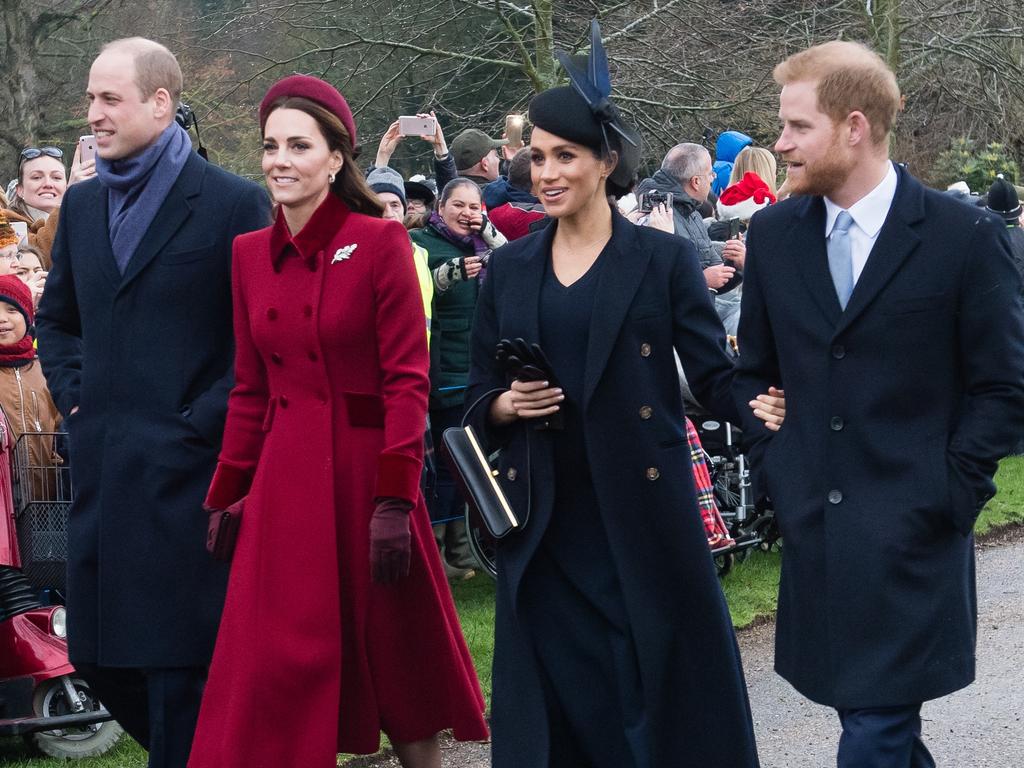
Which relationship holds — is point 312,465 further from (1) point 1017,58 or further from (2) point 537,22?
(1) point 1017,58

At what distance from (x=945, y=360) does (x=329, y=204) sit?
1.77 metres

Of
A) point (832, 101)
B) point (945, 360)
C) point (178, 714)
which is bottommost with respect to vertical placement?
point (178, 714)

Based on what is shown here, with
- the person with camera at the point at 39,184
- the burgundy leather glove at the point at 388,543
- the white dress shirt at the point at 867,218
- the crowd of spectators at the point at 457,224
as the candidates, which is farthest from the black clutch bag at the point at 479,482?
the person with camera at the point at 39,184

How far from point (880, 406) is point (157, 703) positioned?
218 cm

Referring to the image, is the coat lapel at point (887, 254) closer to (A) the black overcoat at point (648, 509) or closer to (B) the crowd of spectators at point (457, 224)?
(A) the black overcoat at point (648, 509)

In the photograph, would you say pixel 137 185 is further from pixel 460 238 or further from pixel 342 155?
pixel 460 238

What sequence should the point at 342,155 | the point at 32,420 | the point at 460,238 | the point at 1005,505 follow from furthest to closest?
the point at 1005,505
the point at 460,238
the point at 32,420
the point at 342,155

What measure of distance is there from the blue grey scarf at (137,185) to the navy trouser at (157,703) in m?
1.18

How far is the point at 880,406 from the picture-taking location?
4031 mm

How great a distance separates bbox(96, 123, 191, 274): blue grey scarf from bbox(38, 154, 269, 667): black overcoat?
29mm

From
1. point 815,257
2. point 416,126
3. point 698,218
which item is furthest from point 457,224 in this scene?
point 815,257

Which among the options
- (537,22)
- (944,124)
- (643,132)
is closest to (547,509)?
(537,22)

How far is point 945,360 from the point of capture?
403cm

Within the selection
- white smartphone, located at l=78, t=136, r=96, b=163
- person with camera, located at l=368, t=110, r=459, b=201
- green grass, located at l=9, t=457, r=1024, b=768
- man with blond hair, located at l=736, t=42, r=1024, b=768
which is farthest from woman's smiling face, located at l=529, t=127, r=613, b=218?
person with camera, located at l=368, t=110, r=459, b=201
